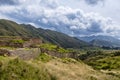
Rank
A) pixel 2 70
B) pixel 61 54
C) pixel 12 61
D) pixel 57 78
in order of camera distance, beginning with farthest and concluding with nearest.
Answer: pixel 61 54 → pixel 57 78 → pixel 12 61 → pixel 2 70

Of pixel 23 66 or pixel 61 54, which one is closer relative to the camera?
pixel 23 66

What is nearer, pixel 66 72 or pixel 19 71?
pixel 19 71

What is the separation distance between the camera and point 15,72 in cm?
2106

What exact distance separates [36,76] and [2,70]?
9.25 feet

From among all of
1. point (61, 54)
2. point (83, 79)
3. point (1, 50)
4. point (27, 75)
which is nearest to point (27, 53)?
point (1, 50)

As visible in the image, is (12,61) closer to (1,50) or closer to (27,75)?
(27,75)

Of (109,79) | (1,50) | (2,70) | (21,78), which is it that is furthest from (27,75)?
(109,79)

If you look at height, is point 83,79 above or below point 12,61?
below

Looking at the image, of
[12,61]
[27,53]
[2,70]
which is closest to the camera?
[2,70]

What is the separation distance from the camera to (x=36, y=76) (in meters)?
22.0

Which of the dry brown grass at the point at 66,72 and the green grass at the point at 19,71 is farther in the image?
the dry brown grass at the point at 66,72

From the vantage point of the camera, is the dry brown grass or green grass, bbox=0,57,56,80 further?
the dry brown grass

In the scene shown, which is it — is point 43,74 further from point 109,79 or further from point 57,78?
point 109,79

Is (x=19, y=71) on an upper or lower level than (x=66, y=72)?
upper
